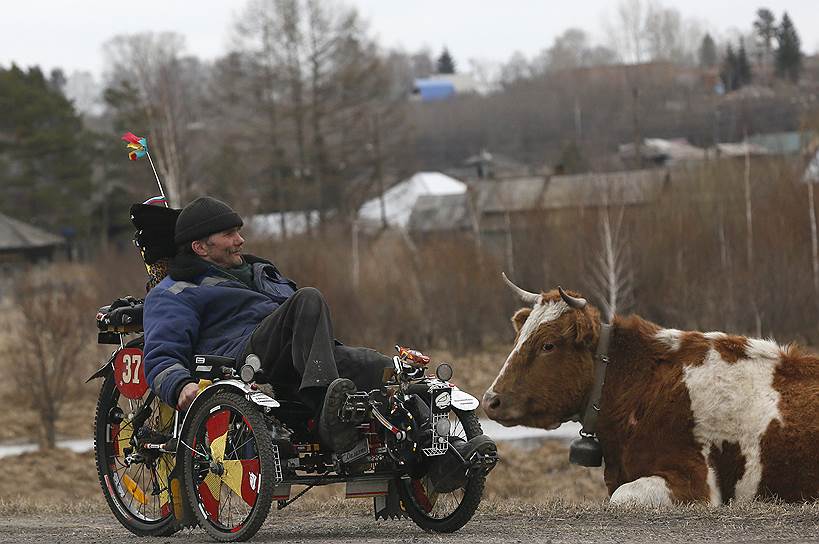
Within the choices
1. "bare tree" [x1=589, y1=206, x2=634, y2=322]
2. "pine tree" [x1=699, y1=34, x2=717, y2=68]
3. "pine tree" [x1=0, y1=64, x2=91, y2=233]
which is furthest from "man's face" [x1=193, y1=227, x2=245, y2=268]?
"pine tree" [x1=699, y1=34, x2=717, y2=68]

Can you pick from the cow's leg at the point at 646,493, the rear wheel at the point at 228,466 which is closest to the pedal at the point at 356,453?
the rear wheel at the point at 228,466

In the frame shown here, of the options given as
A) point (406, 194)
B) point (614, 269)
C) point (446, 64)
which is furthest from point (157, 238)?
point (446, 64)

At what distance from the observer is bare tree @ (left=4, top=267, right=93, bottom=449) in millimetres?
26422

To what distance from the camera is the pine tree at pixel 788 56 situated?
3743 inches

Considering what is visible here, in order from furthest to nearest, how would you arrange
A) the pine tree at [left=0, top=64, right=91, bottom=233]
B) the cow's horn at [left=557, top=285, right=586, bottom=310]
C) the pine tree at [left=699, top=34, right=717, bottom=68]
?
the pine tree at [left=699, top=34, right=717, bottom=68], the pine tree at [left=0, top=64, right=91, bottom=233], the cow's horn at [left=557, top=285, right=586, bottom=310]

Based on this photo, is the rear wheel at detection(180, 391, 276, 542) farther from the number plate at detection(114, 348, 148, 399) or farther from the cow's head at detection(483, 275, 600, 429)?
the cow's head at detection(483, 275, 600, 429)

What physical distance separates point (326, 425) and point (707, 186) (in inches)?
1298

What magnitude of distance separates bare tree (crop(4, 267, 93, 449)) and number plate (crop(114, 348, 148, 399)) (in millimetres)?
16937

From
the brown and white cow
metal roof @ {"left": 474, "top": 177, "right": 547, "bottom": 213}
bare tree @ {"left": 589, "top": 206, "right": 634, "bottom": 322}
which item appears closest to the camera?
the brown and white cow

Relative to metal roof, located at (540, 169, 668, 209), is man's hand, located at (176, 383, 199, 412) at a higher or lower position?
higher

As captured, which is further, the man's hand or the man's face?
the man's face

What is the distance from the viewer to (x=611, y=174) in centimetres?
4322

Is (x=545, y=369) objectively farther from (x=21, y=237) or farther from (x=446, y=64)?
(x=446, y=64)

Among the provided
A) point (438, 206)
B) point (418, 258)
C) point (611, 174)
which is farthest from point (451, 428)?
point (438, 206)
